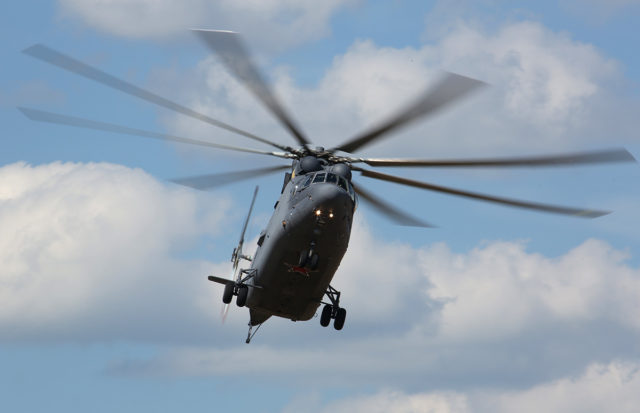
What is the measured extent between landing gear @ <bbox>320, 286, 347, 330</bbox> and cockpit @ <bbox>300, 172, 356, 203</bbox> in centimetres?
703

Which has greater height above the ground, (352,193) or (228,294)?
(352,193)

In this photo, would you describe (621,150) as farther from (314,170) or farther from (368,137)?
(314,170)

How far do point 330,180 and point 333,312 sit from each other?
355 inches

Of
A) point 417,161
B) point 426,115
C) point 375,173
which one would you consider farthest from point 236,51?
point 375,173

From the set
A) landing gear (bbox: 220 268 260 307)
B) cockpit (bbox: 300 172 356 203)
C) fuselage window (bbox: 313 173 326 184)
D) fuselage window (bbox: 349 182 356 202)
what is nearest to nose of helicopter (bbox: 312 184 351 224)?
cockpit (bbox: 300 172 356 203)

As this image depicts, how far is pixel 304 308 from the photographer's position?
43.8 metres

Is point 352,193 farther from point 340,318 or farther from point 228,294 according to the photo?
point 228,294

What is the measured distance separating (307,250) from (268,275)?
361cm

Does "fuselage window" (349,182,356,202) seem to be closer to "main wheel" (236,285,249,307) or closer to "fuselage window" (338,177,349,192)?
"fuselage window" (338,177,349,192)

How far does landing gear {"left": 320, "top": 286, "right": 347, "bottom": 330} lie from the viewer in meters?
45.0

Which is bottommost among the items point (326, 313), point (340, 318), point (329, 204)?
point (340, 318)

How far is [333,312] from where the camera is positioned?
45.2 metres

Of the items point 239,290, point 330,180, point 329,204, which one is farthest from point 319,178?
point 239,290

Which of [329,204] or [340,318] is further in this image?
[340,318]
